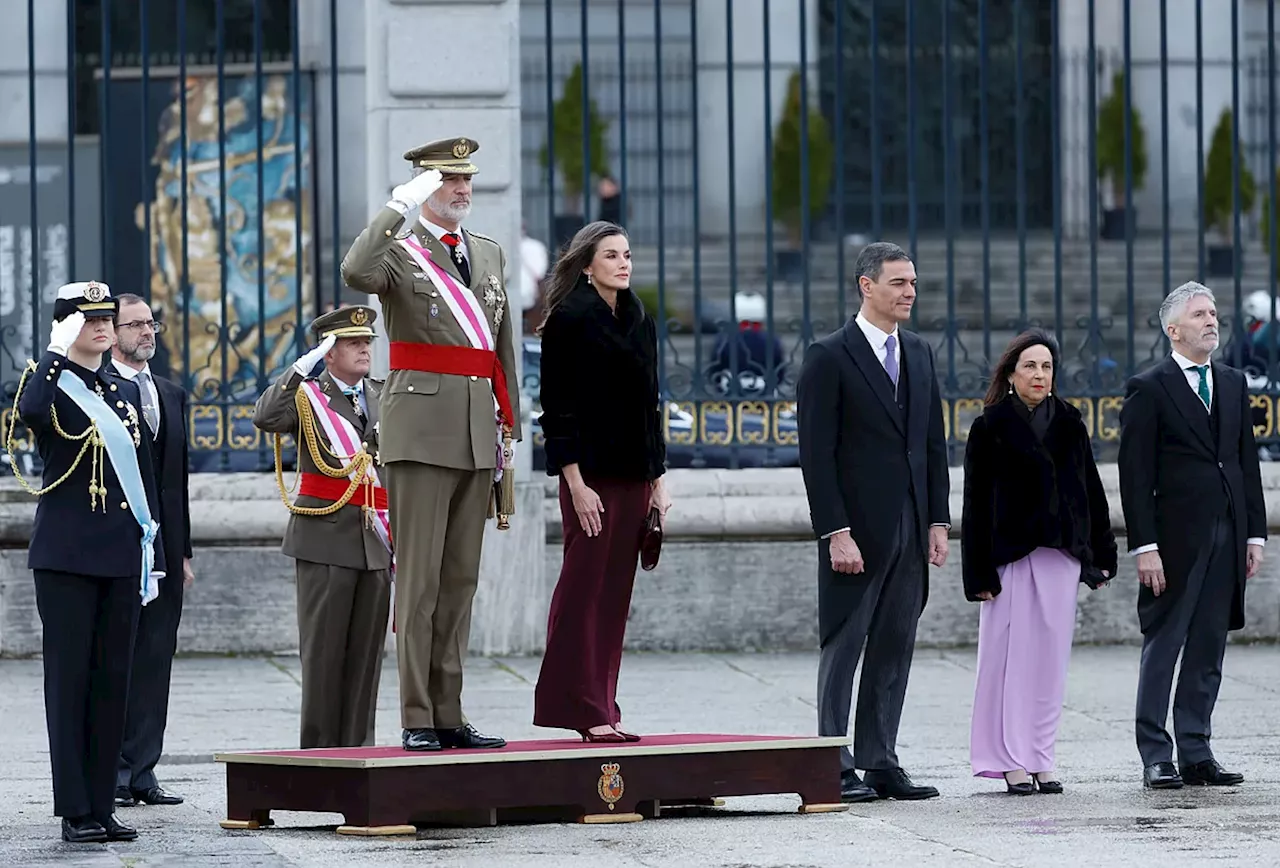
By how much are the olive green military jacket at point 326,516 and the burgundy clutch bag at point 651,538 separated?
1120 mm

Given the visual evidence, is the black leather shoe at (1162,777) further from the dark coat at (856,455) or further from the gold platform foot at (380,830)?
the gold platform foot at (380,830)

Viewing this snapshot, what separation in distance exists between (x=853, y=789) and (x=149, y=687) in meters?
2.34

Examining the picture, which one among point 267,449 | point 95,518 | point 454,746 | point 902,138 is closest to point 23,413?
point 95,518

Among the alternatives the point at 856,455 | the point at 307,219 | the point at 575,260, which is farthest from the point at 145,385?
the point at 307,219

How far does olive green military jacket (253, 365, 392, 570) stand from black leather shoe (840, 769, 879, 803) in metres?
1.68

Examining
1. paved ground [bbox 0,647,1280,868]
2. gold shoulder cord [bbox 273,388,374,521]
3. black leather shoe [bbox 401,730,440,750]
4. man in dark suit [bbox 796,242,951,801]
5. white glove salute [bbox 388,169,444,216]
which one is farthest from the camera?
gold shoulder cord [bbox 273,388,374,521]

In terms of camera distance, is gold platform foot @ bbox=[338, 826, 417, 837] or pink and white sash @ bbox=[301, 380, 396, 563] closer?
gold platform foot @ bbox=[338, 826, 417, 837]

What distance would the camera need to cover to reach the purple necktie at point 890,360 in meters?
8.71

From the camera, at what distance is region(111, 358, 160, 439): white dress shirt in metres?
8.69

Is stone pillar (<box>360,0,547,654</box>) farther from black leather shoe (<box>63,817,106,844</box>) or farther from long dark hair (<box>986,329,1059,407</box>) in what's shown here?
black leather shoe (<box>63,817,106,844</box>)

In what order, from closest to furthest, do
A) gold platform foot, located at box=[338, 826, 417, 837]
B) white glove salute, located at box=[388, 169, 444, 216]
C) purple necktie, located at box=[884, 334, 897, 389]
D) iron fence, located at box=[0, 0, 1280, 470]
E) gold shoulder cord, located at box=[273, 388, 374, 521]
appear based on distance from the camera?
1. gold platform foot, located at box=[338, 826, 417, 837]
2. white glove salute, located at box=[388, 169, 444, 216]
3. purple necktie, located at box=[884, 334, 897, 389]
4. gold shoulder cord, located at box=[273, 388, 374, 521]
5. iron fence, located at box=[0, 0, 1280, 470]

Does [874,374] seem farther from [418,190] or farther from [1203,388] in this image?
[418,190]

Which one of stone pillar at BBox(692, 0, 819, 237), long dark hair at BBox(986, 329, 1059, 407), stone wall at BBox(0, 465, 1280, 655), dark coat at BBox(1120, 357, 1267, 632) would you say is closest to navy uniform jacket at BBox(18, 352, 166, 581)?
long dark hair at BBox(986, 329, 1059, 407)

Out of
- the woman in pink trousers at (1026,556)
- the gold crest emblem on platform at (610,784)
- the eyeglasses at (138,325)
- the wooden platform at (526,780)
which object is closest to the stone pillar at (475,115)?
the eyeglasses at (138,325)
